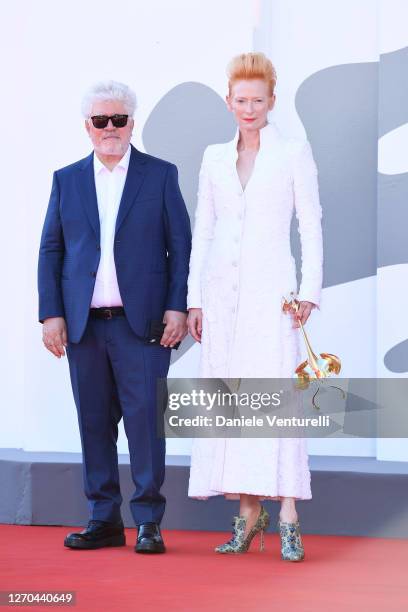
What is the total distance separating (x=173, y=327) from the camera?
171 inches

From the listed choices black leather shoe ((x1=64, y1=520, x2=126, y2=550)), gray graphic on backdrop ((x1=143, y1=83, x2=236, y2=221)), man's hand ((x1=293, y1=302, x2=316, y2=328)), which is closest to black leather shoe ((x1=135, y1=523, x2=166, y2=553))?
black leather shoe ((x1=64, y1=520, x2=126, y2=550))

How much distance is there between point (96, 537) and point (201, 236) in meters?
1.12

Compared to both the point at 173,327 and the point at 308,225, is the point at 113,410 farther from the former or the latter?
the point at 308,225

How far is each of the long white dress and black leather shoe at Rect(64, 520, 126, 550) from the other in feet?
1.16

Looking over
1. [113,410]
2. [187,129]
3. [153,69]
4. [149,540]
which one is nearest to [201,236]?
[113,410]

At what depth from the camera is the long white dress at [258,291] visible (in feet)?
13.8

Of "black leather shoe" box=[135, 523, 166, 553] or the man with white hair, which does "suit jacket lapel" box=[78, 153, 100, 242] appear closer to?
the man with white hair

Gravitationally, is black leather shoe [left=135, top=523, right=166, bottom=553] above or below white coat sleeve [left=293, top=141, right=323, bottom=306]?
below

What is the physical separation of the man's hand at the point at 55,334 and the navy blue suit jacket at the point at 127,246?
0.03 metres

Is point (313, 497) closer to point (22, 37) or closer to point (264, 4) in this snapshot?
point (264, 4)

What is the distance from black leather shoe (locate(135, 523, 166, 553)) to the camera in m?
4.25

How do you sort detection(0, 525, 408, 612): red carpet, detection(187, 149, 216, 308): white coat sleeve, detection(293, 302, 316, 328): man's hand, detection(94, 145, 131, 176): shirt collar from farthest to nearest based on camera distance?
detection(94, 145, 131, 176): shirt collar
detection(187, 149, 216, 308): white coat sleeve
detection(293, 302, 316, 328): man's hand
detection(0, 525, 408, 612): red carpet

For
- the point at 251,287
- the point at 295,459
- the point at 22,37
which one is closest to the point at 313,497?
the point at 295,459

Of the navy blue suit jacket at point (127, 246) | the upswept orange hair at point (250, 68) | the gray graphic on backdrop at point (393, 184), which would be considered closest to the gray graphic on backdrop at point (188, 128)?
the gray graphic on backdrop at point (393, 184)
